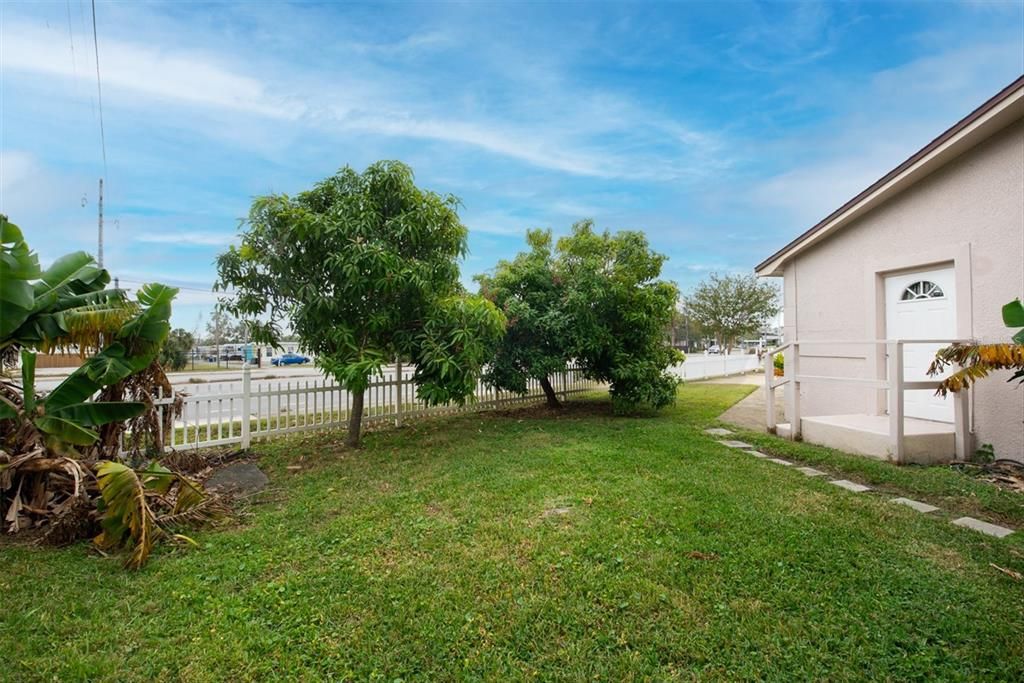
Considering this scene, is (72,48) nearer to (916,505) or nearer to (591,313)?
(591,313)

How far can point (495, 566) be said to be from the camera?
10.9 feet

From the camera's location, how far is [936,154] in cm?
633

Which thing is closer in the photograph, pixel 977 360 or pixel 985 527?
pixel 985 527

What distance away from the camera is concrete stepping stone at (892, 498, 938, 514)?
445 cm

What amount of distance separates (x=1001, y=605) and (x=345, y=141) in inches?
486

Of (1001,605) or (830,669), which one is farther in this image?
(1001,605)

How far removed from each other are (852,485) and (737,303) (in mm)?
32701

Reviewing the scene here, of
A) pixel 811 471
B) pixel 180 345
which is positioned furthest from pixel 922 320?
pixel 180 345

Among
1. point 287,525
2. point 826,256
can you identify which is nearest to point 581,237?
point 826,256

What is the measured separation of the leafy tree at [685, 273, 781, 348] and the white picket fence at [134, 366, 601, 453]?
3031 centimetres

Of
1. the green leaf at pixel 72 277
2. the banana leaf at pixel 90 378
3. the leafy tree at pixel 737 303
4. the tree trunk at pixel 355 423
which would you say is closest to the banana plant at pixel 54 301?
the green leaf at pixel 72 277

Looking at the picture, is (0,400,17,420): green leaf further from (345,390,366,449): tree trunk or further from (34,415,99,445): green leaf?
(345,390,366,449): tree trunk

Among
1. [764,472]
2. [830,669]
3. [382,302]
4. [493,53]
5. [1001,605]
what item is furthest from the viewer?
[493,53]

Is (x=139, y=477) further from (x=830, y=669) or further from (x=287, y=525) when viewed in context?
(x=830, y=669)
